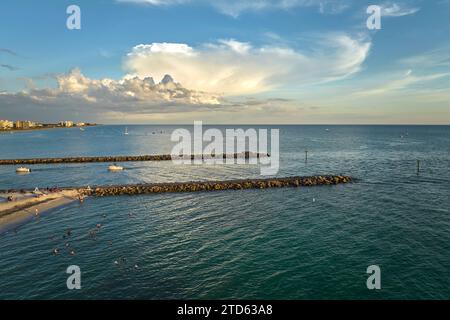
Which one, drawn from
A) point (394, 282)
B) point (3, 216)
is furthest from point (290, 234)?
point (3, 216)

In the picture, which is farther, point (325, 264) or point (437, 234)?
point (437, 234)

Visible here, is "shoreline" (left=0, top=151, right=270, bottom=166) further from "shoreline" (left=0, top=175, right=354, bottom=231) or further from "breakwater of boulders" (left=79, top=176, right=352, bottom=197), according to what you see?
"shoreline" (left=0, top=175, right=354, bottom=231)

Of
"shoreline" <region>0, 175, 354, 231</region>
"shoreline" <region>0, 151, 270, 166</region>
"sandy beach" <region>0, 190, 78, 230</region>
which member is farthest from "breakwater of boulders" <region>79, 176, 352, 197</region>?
"shoreline" <region>0, 151, 270, 166</region>

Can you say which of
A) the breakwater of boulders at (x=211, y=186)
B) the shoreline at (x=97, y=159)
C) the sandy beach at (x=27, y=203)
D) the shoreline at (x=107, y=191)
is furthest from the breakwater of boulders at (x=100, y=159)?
the sandy beach at (x=27, y=203)

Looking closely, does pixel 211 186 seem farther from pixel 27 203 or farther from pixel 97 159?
pixel 97 159

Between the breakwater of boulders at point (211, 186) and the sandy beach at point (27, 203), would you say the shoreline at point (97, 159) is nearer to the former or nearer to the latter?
the breakwater of boulders at point (211, 186)
